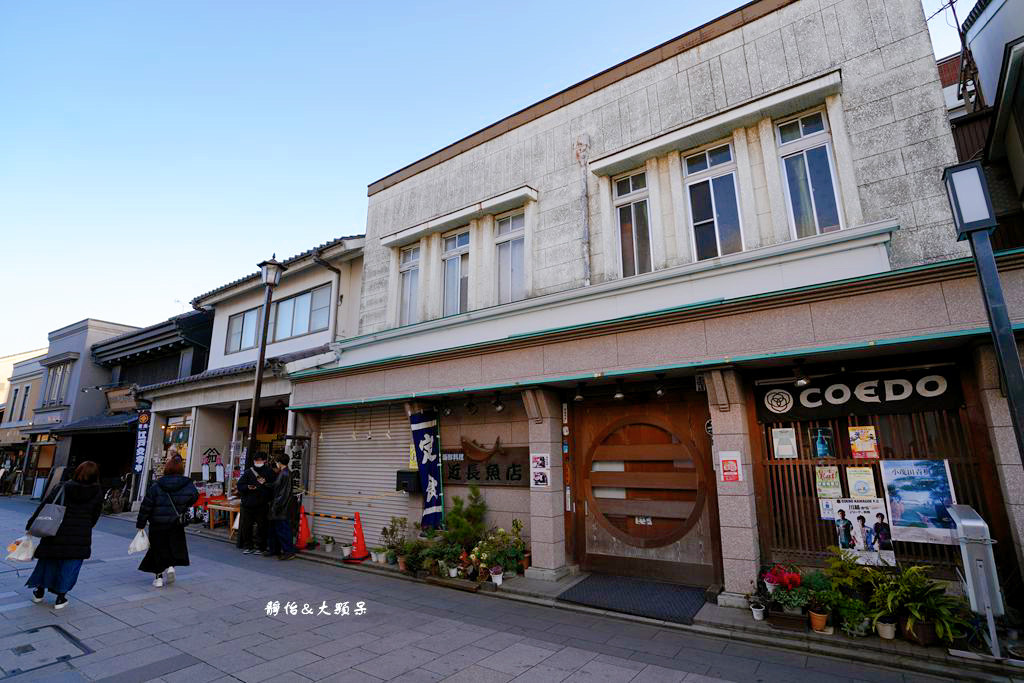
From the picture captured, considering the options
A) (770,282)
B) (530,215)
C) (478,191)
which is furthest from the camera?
(478,191)

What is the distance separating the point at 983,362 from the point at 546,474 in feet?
20.9

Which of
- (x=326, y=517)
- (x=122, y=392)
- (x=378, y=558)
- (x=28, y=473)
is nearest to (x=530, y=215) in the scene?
(x=378, y=558)

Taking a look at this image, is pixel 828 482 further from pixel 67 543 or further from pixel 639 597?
pixel 67 543

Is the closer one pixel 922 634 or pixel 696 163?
pixel 922 634

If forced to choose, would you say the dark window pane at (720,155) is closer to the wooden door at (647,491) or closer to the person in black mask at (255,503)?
the wooden door at (647,491)

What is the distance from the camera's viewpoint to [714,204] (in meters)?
9.12

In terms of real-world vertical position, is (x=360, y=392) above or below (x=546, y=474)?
above

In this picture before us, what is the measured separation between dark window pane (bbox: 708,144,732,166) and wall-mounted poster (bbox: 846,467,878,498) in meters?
5.61

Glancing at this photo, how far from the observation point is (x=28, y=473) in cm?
2989

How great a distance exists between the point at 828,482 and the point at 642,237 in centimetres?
527

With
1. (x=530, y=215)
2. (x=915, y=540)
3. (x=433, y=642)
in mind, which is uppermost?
(x=530, y=215)

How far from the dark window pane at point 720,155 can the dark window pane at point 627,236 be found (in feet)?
5.61

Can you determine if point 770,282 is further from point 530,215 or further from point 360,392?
point 360,392

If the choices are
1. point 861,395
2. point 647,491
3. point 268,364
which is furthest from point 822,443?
point 268,364
